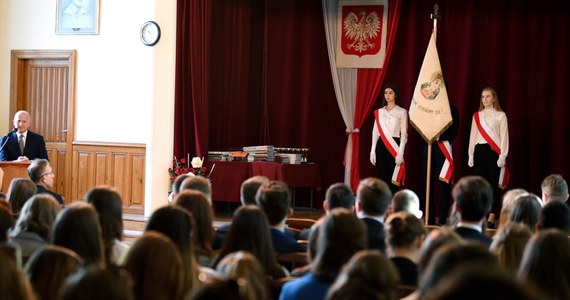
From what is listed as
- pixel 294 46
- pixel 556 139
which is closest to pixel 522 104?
pixel 556 139

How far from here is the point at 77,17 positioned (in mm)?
9766

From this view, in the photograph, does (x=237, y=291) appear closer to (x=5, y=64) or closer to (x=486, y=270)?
(x=486, y=270)

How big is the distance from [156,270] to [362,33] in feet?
25.7

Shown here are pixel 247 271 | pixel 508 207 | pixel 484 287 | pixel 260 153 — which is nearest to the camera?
pixel 484 287

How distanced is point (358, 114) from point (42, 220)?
257 inches

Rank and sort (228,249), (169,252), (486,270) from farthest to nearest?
(228,249), (169,252), (486,270)

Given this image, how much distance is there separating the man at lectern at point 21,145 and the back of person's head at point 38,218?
495 centimetres

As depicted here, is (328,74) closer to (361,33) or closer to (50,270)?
(361,33)

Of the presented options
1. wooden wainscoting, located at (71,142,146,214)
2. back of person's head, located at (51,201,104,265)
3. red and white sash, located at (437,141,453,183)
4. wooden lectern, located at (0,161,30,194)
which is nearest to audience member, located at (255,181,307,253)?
back of person's head, located at (51,201,104,265)

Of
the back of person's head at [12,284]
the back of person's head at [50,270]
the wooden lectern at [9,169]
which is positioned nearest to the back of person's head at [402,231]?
the back of person's head at [50,270]

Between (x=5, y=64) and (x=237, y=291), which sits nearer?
Result: (x=237, y=291)

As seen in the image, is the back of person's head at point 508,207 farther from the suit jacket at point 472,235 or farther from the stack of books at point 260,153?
the stack of books at point 260,153

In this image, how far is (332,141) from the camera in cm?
1027

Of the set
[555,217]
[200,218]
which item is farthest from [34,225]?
[555,217]
